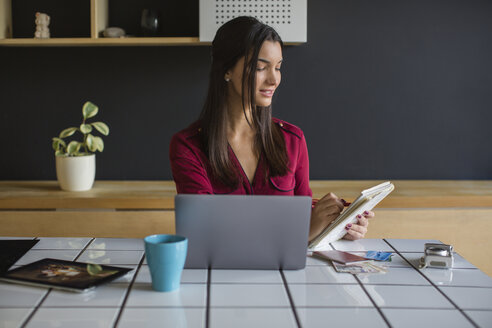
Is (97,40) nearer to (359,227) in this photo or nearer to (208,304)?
(359,227)

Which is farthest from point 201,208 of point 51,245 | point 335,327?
point 51,245

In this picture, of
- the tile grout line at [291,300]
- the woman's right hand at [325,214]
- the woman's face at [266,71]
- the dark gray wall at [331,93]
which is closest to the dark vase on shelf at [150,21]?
the dark gray wall at [331,93]

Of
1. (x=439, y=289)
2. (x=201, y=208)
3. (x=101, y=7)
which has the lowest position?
(x=439, y=289)

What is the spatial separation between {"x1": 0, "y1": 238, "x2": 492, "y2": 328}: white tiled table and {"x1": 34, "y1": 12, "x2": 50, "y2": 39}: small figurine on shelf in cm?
189

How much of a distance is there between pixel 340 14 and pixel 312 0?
181 mm

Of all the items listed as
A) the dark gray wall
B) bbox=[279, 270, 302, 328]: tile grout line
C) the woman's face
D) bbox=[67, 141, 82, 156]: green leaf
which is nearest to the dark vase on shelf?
the dark gray wall

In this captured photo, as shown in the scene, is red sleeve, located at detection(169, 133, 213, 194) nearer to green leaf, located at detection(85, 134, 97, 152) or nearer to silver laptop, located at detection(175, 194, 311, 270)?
silver laptop, located at detection(175, 194, 311, 270)

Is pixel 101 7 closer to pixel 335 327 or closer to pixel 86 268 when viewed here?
pixel 86 268

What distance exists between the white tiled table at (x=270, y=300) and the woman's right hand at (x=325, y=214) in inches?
8.3

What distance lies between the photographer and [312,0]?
3.07m

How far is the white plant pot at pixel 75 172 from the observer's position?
2730 mm

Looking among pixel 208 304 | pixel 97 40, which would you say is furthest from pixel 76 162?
pixel 208 304

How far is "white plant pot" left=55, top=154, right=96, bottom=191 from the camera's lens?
2730 millimetres

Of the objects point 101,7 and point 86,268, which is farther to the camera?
point 101,7
